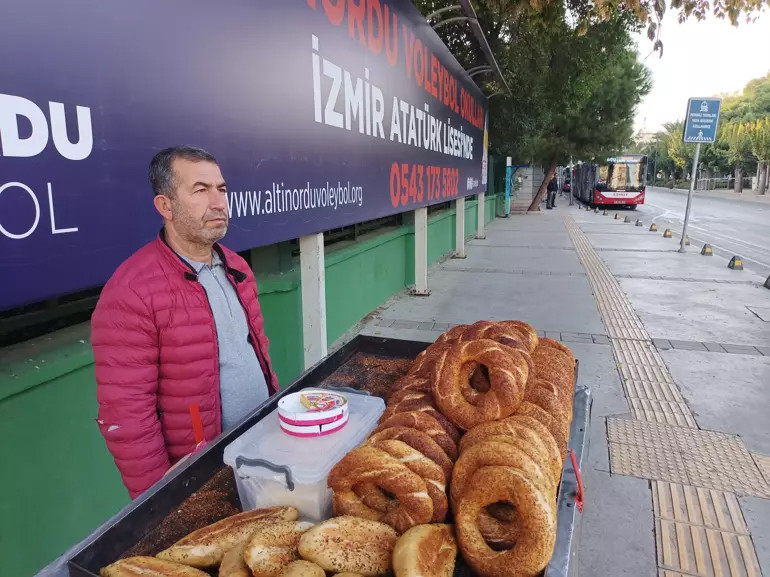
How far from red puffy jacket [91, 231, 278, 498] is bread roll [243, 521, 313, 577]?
2.73ft

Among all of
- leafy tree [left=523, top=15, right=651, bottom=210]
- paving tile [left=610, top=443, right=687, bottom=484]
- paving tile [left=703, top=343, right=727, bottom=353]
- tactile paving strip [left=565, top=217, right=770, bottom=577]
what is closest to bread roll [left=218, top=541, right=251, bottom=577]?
tactile paving strip [left=565, top=217, right=770, bottom=577]

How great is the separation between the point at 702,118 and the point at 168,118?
13801mm

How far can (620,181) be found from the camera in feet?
104

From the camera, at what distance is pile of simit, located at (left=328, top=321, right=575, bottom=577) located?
4.26ft

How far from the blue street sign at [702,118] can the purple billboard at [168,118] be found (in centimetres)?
1049

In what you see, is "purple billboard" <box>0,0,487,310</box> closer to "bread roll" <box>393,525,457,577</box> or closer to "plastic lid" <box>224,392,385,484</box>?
"plastic lid" <box>224,392,385,484</box>

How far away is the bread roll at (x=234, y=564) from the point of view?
1.20 meters

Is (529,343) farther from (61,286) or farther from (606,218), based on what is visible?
(606,218)

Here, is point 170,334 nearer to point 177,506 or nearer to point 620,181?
point 177,506

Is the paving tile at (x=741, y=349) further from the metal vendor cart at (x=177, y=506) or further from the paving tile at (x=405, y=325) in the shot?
the metal vendor cart at (x=177, y=506)

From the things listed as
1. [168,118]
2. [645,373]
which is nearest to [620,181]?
[645,373]

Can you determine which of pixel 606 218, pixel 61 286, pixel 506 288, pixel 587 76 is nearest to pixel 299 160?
pixel 61 286

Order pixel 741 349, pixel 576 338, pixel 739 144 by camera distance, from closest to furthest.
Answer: pixel 741 349, pixel 576 338, pixel 739 144

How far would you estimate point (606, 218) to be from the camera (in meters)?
25.4
